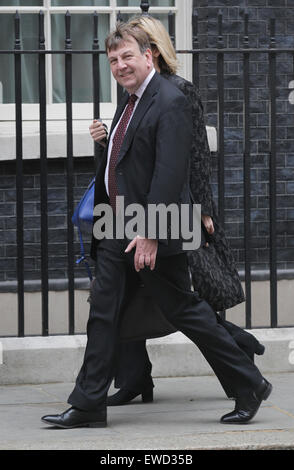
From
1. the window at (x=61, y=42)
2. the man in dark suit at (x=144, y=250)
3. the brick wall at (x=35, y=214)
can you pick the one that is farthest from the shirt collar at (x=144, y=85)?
the window at (x=61, y=42)

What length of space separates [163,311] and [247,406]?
1.99ft

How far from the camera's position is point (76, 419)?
17.9 ft

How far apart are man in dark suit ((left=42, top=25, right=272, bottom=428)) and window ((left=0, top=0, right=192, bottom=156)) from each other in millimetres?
2873

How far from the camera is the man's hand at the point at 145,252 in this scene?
523 cm

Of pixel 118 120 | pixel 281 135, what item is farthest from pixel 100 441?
Result: pixel 281 135

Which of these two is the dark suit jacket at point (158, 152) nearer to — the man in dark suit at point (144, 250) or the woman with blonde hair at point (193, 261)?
the man in dark suit at point (144, 250)

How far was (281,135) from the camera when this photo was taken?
27.8ft

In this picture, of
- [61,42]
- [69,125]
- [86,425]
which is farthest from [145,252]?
[61,42]

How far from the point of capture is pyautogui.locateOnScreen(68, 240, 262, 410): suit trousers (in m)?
5.41

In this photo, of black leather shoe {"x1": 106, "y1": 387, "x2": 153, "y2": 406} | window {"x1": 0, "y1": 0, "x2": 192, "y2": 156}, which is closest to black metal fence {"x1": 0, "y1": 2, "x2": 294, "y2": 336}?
black leather shoe {"x1": 106, "y1": 387, "x2": 153, "y2": 406}

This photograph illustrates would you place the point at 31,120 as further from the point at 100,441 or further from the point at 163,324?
the point at 100,441

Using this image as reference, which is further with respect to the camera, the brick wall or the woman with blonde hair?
the brick wall

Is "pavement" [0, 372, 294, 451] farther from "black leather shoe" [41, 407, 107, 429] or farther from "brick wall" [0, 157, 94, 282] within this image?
"brick wall" [0, 157, 94, 282]

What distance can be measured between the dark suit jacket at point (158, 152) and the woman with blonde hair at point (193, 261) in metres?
0.22
